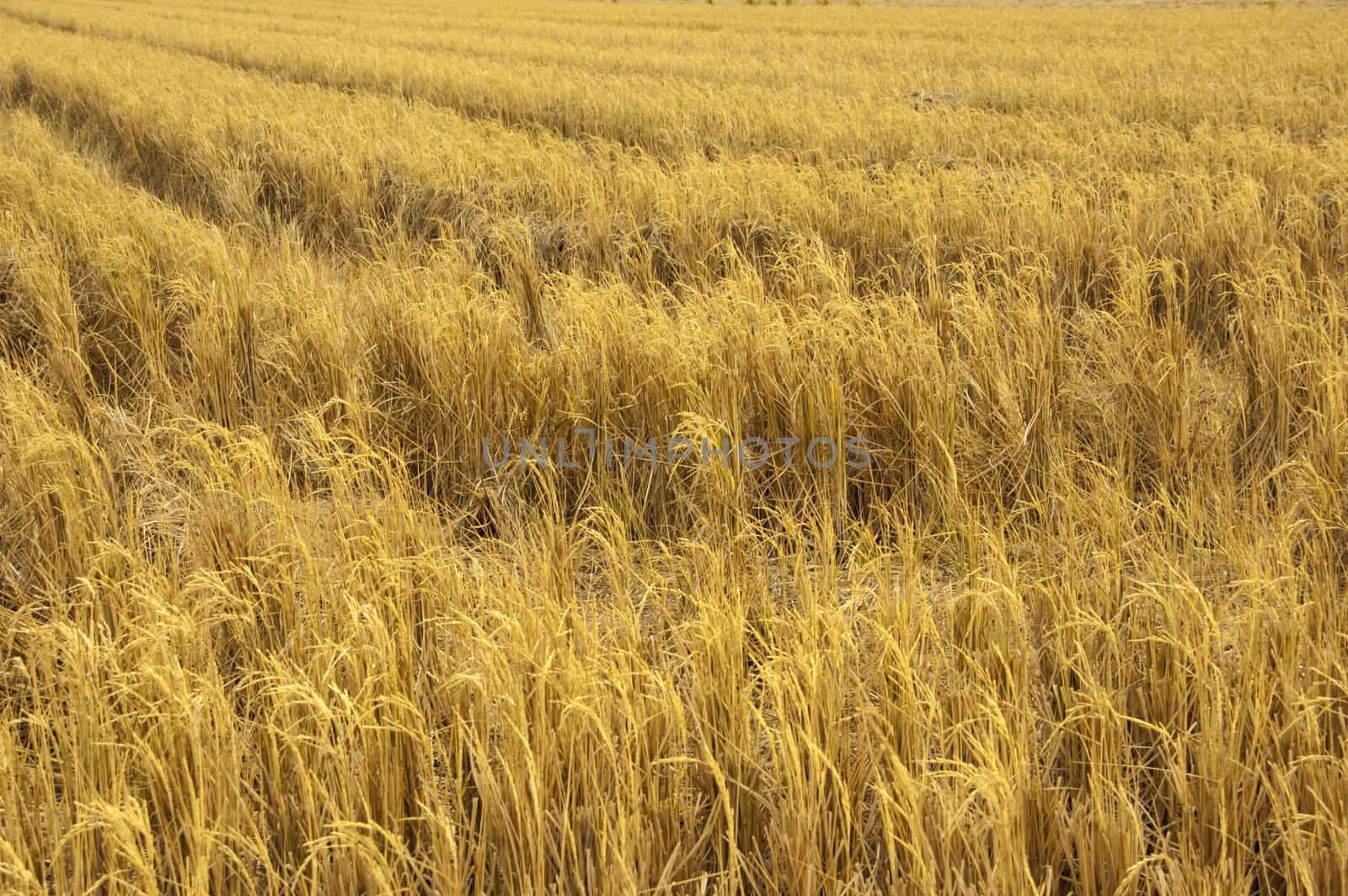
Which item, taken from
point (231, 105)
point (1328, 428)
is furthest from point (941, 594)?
point (231, 105)

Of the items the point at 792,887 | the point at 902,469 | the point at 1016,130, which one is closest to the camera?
the point at 792,887

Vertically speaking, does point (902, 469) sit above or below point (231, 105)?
below

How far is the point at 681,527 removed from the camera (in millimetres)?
2617

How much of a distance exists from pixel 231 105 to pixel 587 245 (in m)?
5.44

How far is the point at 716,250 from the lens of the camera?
15.3ft

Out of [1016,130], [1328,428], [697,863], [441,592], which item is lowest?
[697,863]

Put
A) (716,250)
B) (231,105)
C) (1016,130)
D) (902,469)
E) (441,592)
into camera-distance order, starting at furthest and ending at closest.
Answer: (231,105), (1016,130), (716,250), (902,469), (441,592)

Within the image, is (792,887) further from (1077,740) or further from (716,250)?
(716,250)

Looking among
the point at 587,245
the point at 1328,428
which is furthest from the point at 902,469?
the point at 587,245

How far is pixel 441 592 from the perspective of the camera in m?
2.05

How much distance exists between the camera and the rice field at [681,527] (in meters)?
1.49

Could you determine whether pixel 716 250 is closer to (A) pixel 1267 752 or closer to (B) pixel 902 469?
(B) pixel 902 469

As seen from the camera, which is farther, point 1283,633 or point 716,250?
point 716,250

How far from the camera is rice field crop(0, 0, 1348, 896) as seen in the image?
58.5 inches
